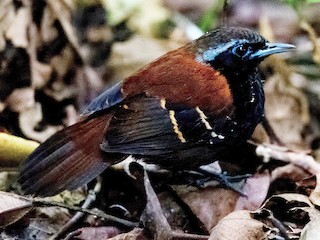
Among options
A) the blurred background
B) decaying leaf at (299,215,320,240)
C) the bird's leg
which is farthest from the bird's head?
decaying leaf at (299,215,320,240)

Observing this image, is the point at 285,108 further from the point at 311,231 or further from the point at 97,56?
the point at 311,231

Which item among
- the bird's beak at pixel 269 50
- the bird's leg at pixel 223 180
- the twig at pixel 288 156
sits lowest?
the bird's leg at pixel 223 180

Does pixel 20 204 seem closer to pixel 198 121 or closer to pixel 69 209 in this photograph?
pixel 69 209

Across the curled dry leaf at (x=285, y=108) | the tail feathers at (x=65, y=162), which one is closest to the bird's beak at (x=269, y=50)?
the tail feathers at (x=65, y=162)

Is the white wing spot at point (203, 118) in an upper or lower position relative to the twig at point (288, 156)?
upper

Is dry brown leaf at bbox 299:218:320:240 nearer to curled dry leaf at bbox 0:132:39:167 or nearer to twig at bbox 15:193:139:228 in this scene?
twig at bbox 15:193:139:228

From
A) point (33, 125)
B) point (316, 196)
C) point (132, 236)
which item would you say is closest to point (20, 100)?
point (33, 125)

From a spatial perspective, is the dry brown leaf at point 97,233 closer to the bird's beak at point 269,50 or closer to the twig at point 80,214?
the twig at point 80,214
